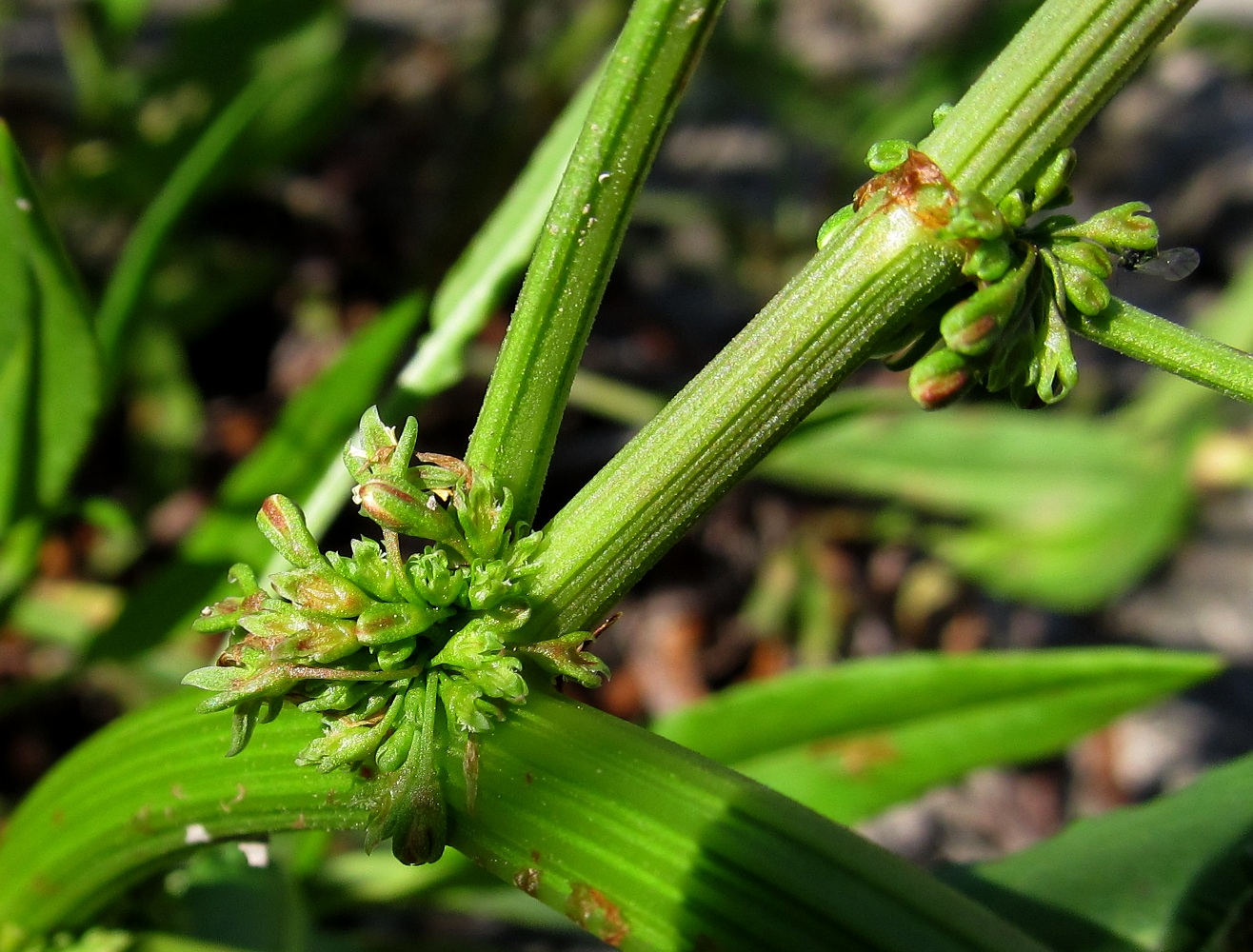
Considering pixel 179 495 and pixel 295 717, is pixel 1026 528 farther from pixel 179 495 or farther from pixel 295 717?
pixel 295 717

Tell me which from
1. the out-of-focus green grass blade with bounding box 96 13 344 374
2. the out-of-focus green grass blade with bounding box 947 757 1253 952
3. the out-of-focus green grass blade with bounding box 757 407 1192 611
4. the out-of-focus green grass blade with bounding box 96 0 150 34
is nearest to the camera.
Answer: the out-of-focus green grass blade with bounding box 947 757 1253 952

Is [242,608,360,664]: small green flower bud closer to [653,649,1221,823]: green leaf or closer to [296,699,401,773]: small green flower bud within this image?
[296,699,401,773]: small green flower bud

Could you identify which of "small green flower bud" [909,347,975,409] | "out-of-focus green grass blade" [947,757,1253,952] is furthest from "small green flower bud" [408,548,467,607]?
"out-of-focus green grass blade" [947,757,1253,952]

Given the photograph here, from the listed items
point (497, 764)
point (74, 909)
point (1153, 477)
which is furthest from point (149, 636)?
point (1153, 477)

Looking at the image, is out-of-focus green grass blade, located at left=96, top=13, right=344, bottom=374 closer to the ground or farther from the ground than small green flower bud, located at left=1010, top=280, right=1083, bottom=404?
farther from the ground

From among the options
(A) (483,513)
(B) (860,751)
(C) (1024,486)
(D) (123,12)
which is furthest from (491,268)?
(C) (1024,486)

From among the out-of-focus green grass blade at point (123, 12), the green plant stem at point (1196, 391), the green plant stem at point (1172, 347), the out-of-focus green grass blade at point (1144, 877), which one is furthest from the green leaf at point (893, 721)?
the out-of-focus green grass blade at point (123, 12)

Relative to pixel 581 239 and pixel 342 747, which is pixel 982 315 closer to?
pixel 581 239
